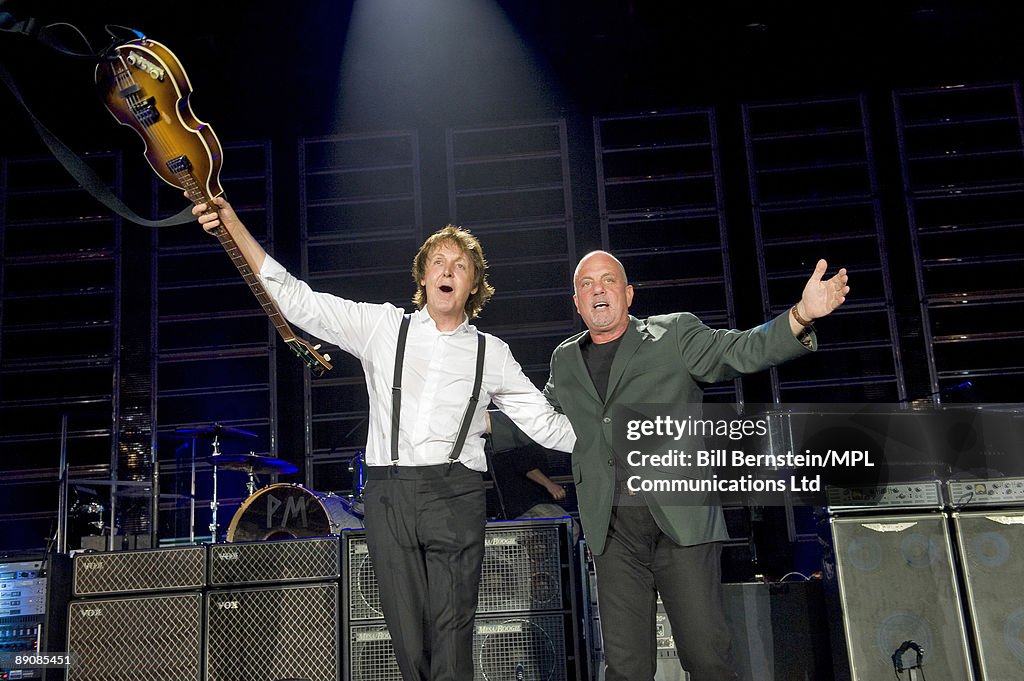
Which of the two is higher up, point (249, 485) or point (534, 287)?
point (534, 287)

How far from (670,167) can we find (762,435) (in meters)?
4.03

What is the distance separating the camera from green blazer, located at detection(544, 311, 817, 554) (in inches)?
117

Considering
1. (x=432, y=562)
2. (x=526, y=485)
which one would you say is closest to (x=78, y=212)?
(x=526, y=485)

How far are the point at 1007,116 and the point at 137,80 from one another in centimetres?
777

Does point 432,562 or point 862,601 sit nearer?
point 432,562

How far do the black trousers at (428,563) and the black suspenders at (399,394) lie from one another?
63mm

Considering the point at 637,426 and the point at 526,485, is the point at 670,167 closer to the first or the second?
the point at 526,485

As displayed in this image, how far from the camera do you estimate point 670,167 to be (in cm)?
815

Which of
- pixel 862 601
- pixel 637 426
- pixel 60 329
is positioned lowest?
pixel 862 601

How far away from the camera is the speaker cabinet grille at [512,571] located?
4.14 meters

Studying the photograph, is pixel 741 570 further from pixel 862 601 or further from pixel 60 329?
pixel 60 329

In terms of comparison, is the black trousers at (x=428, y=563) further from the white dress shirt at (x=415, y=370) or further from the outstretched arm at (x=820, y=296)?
the outstretched arm at (x=820, y=296)

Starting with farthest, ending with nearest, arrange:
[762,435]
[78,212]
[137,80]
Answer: [78,212]
[762,435]
[137,80]

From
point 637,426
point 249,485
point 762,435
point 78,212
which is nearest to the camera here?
point 637,426
